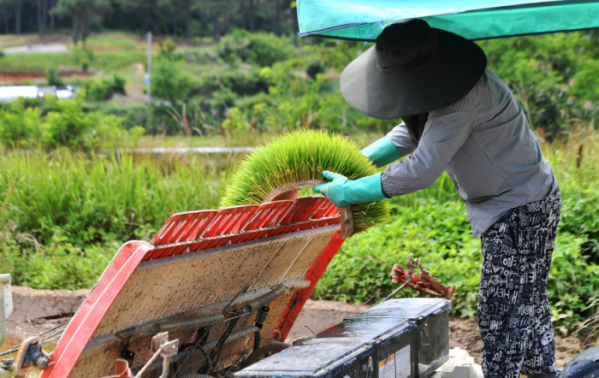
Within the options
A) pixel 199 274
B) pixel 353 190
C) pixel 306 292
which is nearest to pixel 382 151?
pixel 353 190

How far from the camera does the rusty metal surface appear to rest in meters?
1.83

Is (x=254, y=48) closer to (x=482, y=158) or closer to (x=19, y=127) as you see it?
(x=19, y=127)

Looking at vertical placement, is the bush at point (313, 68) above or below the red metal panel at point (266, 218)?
above

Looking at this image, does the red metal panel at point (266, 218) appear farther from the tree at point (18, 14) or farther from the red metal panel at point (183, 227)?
the tree at point (18, 14)

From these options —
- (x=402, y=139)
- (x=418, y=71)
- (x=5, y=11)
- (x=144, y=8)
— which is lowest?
(x=402, y=139)

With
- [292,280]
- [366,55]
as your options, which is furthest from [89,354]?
[366,55]

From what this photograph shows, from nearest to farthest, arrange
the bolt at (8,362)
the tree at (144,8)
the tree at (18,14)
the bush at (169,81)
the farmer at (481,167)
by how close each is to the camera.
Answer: the bolt at (8,362) < the farmer at (481,167) < the bush at (169,81) < the tree at (18,14) < the tree at (144,8)

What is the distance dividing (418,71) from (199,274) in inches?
49.1

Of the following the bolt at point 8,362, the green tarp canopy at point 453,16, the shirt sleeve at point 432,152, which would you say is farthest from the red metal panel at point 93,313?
the green tarp canopy at point 453,16

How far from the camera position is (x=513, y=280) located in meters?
2.60

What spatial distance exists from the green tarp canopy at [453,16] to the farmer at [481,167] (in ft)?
0.40

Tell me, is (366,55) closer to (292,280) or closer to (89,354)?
(292,280)

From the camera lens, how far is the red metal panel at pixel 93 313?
5.83ft

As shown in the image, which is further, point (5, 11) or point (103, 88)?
point (5, 11)
